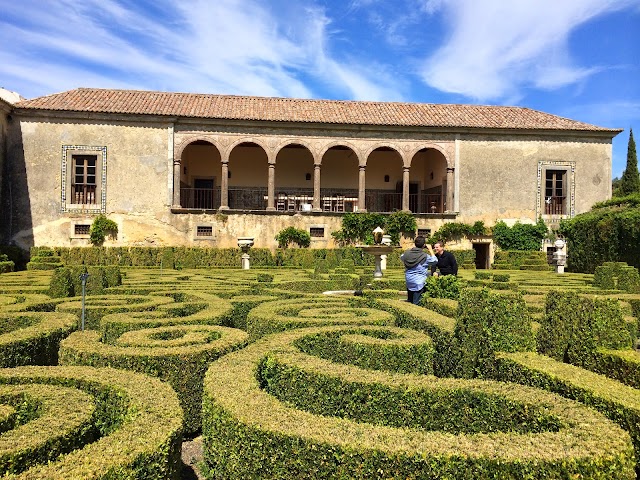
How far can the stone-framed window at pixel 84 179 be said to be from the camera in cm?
2177

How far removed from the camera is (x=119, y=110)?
2191cm

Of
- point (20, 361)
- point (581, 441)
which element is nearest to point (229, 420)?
point (581, 441)

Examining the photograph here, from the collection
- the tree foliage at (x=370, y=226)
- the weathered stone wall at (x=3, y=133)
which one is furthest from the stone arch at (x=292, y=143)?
the weathered stone wall at (x=3, y=133)

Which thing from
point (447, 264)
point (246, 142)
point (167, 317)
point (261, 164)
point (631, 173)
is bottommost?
point (167, 317)

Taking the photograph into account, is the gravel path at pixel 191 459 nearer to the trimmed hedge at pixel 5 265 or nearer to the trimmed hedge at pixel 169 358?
the trimmed hedge at pixel 169 358

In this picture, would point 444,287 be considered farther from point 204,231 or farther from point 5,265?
point 204,231

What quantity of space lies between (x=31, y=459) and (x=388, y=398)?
6.74ft

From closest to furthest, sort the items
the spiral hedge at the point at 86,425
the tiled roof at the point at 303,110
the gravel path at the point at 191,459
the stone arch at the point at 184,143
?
the spiral hedge at the point at 86,425
the gravel path at the point at 191,459
the tiled roof at the point at 303,110
the stone arch at the point at 184,143

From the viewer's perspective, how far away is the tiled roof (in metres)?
22.5

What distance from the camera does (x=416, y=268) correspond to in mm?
7645

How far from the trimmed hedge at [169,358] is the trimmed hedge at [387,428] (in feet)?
1.16

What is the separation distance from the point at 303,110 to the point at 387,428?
23.5 metres

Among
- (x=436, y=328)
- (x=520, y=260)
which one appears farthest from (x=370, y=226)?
(x=436, y=328)

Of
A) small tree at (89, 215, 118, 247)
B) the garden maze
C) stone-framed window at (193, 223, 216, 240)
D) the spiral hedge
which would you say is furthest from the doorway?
the spiral hedge
